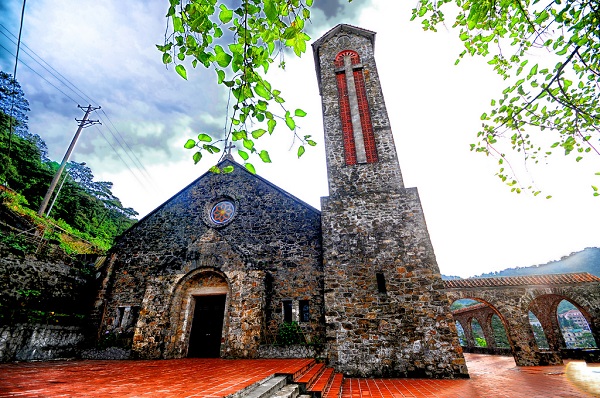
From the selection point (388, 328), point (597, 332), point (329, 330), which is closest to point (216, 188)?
point (329, 330)

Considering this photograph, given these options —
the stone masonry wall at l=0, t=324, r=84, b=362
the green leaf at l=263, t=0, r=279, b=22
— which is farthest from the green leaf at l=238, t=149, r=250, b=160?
the stone masonry wall at l=0, t=324, r=84, b=362

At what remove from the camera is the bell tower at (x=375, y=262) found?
674cm

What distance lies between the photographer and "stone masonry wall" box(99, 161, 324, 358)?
27.0 feet

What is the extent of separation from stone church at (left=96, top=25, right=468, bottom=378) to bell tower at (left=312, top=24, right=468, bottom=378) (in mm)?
33

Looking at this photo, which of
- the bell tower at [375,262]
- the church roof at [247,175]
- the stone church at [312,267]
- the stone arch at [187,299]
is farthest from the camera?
the church roof at [247,175]

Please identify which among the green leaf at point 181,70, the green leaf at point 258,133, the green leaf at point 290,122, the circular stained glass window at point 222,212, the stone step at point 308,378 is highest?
the circular stained glass window at point 222,212

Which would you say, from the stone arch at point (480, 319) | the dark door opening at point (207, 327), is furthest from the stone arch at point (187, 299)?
the stone arch at point (480, 319)

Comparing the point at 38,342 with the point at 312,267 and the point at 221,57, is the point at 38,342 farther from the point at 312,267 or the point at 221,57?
the point at 221,57

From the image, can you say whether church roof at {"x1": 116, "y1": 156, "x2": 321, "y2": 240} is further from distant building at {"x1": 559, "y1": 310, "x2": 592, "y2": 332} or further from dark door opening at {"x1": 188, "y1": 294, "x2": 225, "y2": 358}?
distant building at {"x1": 559, "y1": 310, "x2": 592, "y2": 332}

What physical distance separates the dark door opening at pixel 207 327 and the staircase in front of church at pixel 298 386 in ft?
13.4

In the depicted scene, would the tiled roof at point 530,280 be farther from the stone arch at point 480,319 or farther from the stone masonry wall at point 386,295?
the stone masonry wall at point 386,295

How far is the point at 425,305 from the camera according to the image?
23.3ft

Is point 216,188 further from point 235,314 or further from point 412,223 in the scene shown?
point 412,223

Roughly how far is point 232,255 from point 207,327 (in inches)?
107
